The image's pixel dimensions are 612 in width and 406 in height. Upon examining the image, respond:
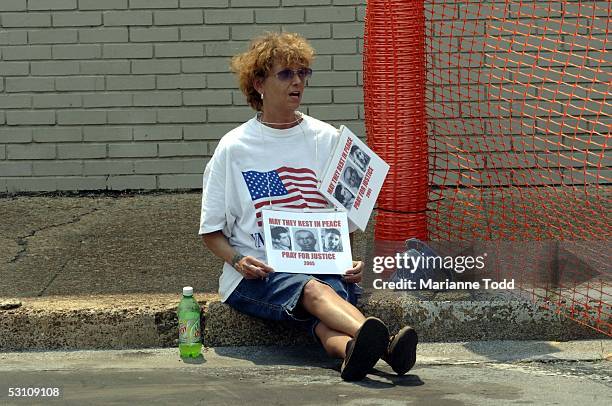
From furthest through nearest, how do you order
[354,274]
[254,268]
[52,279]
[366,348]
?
[52,279] → [354,274] → [254,268] → [366,348]

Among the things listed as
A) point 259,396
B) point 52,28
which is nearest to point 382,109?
point 259,396

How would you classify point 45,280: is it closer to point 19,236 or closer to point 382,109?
point 19,236

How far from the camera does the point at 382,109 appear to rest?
20.1 ft

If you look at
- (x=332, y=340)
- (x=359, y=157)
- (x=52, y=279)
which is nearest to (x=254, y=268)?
(x=332, y=340)

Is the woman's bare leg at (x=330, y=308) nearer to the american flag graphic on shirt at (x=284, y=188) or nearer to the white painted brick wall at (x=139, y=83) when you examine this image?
the american flag graphic on shirt at (x=284, y=188)

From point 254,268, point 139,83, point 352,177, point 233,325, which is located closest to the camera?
point 254,268

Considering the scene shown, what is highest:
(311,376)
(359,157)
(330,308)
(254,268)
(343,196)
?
(359,157)

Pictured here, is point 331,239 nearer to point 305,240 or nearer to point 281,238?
point 305,240

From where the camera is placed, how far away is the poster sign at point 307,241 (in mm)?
5637

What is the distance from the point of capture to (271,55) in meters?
5.82

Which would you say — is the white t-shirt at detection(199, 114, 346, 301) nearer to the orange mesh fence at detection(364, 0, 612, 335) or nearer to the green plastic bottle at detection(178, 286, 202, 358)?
the green plastic bottle at detection(178, 286, 202, 358)

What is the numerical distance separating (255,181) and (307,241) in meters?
0.38

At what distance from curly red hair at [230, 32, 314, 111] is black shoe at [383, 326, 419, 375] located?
1417 mm

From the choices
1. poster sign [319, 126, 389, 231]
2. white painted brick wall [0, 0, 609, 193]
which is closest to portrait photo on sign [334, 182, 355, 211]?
poster sign [319, 126, 389, 231]
